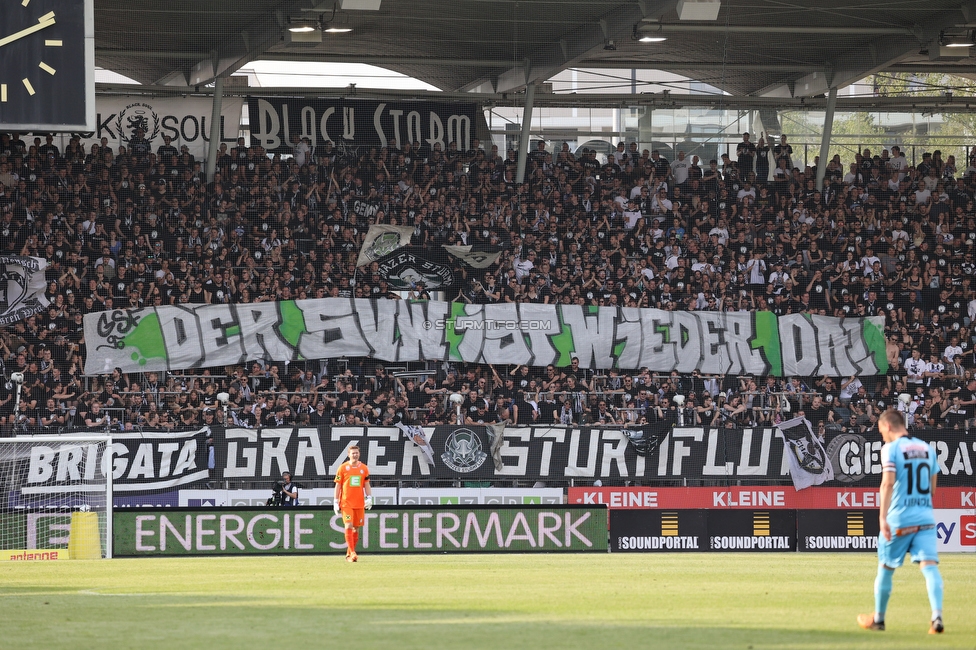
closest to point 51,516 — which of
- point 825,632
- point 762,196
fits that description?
point 825,632

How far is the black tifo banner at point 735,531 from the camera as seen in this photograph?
2628 centimetres

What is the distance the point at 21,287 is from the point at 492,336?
11.3 meters

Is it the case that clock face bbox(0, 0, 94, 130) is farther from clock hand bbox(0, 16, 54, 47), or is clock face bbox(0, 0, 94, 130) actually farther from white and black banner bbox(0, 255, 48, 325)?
white and black banner bbox(0, 255, 48, 325)

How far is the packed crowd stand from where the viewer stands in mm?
31109

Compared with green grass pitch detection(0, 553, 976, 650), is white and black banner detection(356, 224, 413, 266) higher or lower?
higher

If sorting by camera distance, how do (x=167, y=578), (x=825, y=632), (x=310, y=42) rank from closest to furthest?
(x=825, y=632)
(x=167, y=578)
(x=310, y=42)

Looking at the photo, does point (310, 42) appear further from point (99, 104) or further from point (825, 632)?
point (825, 632)

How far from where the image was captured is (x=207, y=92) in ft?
122

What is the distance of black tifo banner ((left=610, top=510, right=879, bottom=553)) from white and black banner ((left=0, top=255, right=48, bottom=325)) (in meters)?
14.8

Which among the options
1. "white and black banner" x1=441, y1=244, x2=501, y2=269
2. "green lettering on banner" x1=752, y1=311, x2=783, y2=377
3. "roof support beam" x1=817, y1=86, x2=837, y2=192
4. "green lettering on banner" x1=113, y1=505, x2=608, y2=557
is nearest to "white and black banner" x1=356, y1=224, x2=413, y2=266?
"white and black banner" x1=441, y1=244, x2=501, y2=269

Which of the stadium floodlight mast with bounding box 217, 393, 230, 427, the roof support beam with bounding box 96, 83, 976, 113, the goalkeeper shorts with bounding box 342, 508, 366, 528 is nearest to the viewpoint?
the goalkeeper shorts with bounding box 342, 508, 366, 528

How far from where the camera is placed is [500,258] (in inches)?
1359

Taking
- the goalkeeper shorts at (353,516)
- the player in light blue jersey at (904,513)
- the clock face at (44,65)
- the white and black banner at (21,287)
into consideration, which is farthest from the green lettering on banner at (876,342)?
the player in light blue jersey at (904,513)

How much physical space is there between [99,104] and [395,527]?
1722cm
